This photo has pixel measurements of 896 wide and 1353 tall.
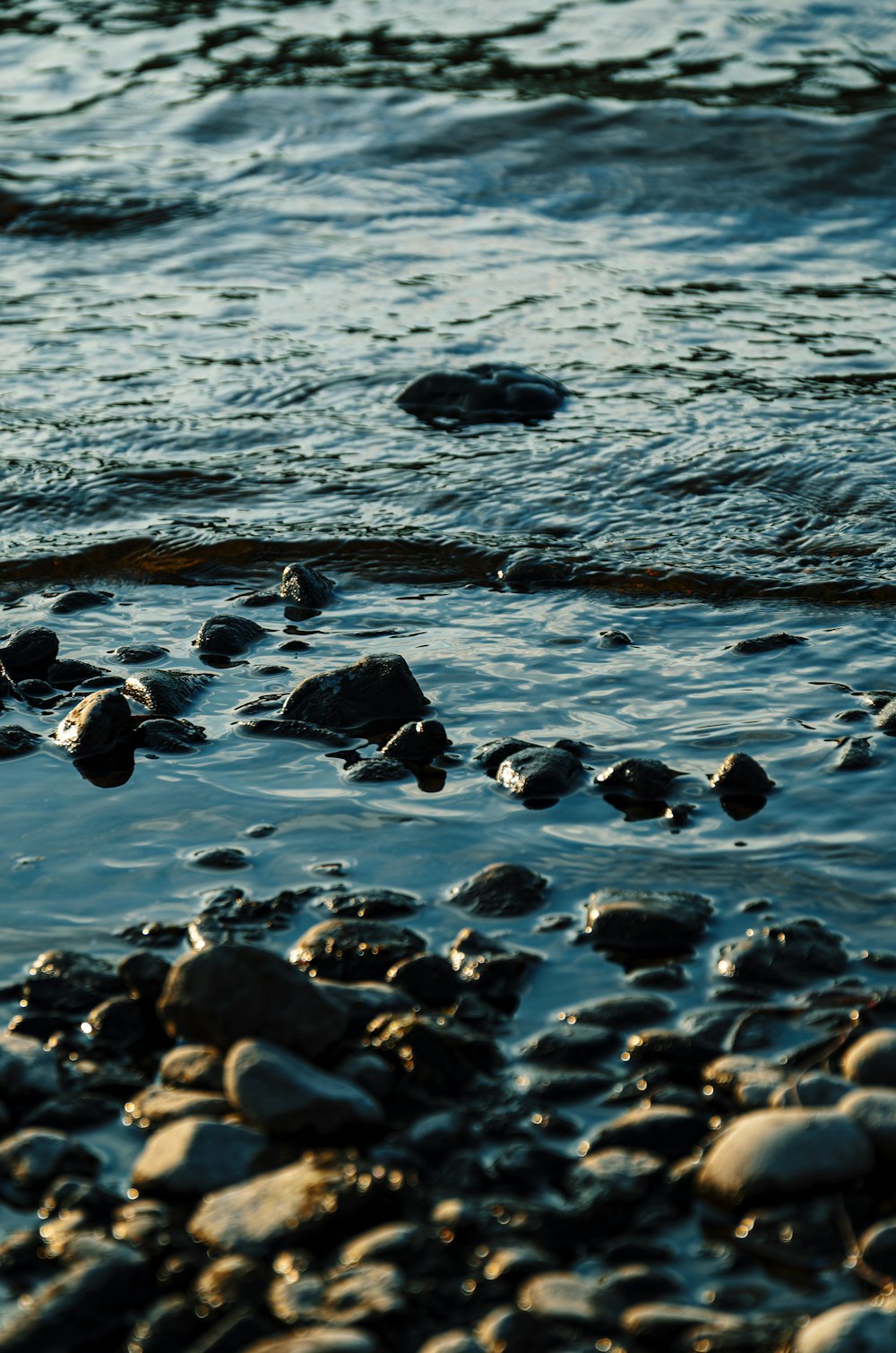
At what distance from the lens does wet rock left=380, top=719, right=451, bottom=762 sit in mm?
3871

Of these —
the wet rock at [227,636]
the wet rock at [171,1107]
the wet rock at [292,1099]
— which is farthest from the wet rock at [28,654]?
the wet rock at [292,1099]

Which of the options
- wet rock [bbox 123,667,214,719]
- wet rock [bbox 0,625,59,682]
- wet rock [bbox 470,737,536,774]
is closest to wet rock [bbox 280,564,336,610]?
wet rock [bbox 123,667,214,719]

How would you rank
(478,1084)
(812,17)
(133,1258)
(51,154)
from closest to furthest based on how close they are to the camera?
(133,1258) → (478,1084) → (51,154) → (812,17)

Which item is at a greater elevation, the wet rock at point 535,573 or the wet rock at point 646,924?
the wet rock at point 646,924

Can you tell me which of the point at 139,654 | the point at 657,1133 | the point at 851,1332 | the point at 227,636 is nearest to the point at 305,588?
the point at 227,636

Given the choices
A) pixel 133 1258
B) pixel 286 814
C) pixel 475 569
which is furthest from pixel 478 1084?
pixel 475 569

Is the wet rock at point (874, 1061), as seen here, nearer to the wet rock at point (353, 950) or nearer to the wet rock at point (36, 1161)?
the wet rock at point (353, 950)

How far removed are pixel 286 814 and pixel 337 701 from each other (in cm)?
49

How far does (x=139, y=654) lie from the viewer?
4562 mm

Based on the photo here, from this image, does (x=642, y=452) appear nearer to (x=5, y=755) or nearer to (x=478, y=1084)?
(x=5, y=755)

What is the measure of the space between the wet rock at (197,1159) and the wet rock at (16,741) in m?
1.69

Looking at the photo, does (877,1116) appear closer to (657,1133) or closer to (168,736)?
(657,1133)

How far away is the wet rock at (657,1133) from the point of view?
2.47m

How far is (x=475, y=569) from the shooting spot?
521cm
